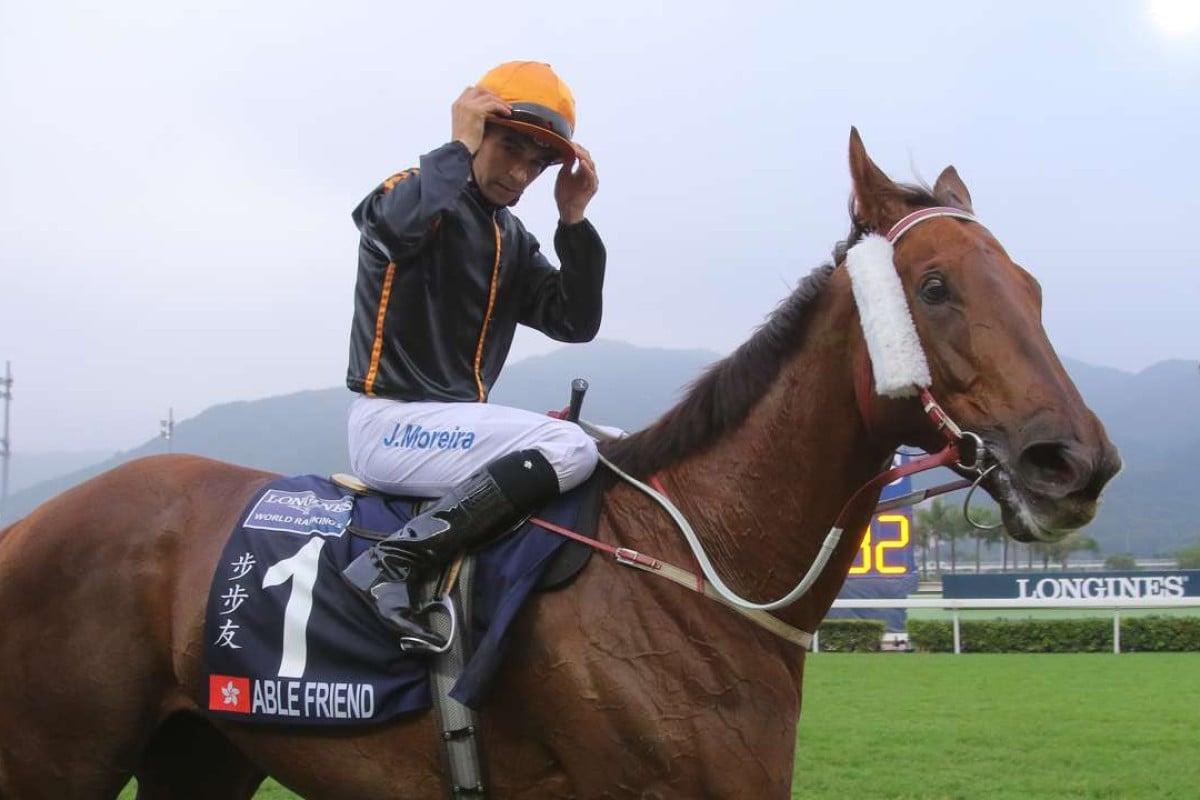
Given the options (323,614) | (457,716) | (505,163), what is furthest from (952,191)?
(323,614)

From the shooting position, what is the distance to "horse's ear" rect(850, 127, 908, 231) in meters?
2.70

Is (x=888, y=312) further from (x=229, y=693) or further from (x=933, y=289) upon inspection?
(x=229, y=693)

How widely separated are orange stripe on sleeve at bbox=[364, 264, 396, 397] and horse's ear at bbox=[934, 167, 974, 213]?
4.90 ft

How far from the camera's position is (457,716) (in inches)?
105

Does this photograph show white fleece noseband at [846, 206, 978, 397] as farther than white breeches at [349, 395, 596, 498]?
No

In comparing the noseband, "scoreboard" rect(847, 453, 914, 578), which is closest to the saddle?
the noseband

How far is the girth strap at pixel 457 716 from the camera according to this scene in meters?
2.65

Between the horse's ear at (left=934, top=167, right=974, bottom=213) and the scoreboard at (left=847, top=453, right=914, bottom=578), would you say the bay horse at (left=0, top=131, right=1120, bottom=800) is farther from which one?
the scoreboard at (left=847, top=453, right=914, bottom=578)

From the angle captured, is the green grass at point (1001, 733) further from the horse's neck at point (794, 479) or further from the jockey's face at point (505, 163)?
the jockey's face at point (505, 163)

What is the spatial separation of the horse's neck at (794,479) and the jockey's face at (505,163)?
1023 millimetres

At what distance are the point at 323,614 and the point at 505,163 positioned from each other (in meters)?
1.39

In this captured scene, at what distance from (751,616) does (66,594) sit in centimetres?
208

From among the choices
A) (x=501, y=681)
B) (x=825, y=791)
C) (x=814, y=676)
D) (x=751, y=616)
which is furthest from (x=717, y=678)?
(x=814, y=676)

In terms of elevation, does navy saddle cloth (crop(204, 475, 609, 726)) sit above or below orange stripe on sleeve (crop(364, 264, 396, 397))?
below
